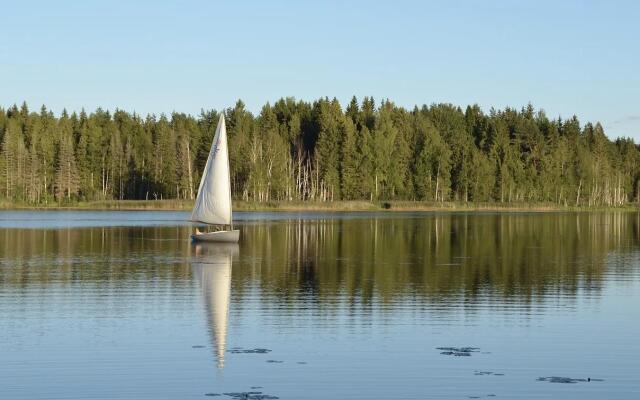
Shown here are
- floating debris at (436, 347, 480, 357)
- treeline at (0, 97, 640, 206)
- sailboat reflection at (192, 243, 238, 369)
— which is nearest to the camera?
floating debris at (436, 347, 480, 357)

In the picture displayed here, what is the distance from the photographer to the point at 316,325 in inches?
1179

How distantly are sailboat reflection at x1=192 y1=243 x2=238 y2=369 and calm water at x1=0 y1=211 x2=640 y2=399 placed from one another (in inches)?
5.0

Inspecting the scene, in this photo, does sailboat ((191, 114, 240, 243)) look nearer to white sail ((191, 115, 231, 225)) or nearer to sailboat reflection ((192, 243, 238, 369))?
white sail ((191, 115, 231, 225))

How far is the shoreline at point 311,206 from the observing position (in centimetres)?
15462

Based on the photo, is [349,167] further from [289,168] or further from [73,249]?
[73,249]

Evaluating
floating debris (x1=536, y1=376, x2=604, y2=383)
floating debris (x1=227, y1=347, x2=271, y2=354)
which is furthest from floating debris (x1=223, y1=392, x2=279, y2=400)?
floating debris (x1=536, y1=376, x2=604, y2=383)

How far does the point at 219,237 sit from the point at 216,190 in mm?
5169

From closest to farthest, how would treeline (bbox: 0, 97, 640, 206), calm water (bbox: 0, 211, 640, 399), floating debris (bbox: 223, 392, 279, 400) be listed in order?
floating debris (bbox: 223, 392, 279, 400), calm water (bbox: 0, 211, 640, 399), treeline (bbox: 0, 97, 640, 206)

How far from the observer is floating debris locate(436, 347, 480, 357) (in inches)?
1000

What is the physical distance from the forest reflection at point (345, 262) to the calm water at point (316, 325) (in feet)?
0.75

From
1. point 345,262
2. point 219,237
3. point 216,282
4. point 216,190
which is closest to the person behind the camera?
point 216,282

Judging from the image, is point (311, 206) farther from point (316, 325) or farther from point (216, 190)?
point (316, 325)

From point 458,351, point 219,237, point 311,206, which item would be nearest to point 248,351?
point 458,351

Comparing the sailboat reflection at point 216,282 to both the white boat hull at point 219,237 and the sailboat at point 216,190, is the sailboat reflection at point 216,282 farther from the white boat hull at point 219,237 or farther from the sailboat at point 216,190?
the sailboat at point 216,190
